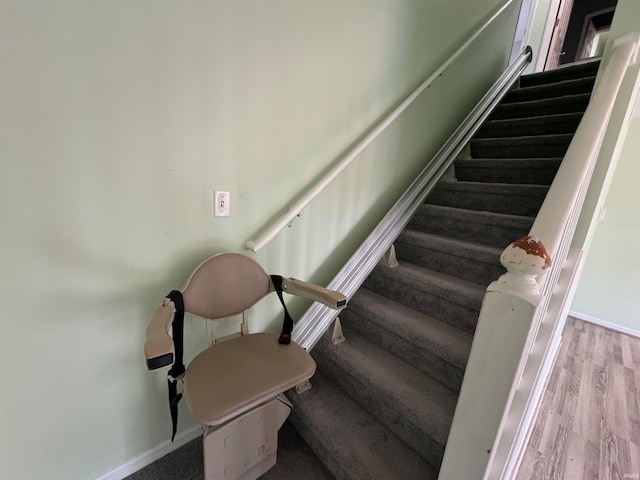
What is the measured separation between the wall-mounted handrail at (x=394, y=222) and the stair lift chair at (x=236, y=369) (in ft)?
1.13

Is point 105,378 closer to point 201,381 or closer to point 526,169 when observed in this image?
point 201,381

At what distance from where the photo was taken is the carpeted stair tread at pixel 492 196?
5.55ft

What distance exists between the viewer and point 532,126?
7.32ft

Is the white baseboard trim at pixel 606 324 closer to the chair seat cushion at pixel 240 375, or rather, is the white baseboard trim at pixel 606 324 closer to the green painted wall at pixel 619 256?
the green painted wall at pixel 619 256

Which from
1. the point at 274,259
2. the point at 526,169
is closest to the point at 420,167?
the point at 526,169

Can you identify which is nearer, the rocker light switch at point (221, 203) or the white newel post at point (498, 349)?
the white newel post at point (498, 349)

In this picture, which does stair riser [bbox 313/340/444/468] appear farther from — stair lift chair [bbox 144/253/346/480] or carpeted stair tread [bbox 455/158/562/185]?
carpeted stair tread [bbox 455/158/562/185]

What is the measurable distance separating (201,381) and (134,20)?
120cm

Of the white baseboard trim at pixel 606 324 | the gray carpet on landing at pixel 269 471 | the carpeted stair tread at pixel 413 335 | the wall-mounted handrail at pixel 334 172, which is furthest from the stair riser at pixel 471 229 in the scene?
the white baseboard trim at pixel 606 324

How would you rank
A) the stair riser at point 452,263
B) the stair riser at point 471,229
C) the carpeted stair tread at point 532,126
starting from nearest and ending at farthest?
1. the stair riser at point 452,263
2. the stair riser at point 471,229
3. the carpeted stair tread at point 532,126

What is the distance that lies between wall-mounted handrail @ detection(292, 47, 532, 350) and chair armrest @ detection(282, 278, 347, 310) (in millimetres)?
380

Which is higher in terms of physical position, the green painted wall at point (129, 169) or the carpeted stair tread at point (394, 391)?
the green painted wall at point (129, 169)

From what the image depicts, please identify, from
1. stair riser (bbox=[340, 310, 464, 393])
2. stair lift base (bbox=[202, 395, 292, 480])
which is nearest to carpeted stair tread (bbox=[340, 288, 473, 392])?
stair riser (bbox=[340, 310, 464, 393])

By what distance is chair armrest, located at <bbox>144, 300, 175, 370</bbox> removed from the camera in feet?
2.20
